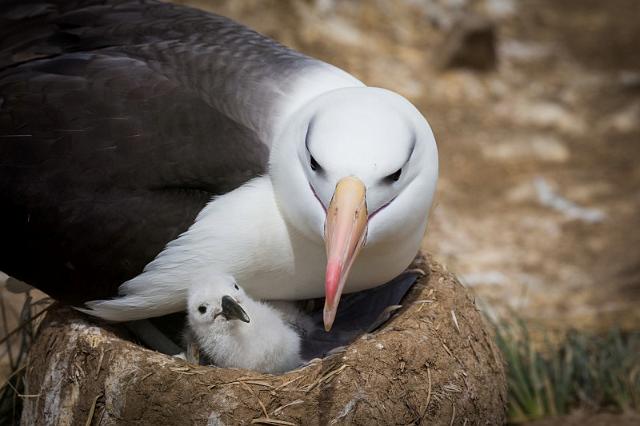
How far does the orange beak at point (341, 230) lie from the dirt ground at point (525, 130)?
344 centimetres

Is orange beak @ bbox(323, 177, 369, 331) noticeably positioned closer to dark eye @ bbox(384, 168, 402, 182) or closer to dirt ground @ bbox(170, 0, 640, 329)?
dark eye @ bbox(384, 168, 402, 182)

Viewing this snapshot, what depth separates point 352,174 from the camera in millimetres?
3242

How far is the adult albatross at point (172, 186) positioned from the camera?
359 centimetres

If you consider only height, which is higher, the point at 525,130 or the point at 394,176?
the point at 394,176

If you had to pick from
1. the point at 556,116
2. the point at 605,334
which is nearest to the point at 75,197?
the point at 605,334

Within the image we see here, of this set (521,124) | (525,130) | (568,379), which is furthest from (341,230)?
(521,124)

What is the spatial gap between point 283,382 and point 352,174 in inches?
33.4

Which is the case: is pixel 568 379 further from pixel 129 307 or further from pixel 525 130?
pixel 525 130

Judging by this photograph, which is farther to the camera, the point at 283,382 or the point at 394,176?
the point at 283,382

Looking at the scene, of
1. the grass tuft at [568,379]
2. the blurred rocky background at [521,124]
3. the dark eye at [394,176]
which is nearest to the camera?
the dark eye at [394,176]

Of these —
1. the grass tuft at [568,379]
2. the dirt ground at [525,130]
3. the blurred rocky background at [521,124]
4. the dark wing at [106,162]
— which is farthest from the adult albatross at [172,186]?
the dirt ground at [525,130]

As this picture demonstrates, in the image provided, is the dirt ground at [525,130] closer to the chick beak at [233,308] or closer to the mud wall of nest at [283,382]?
the mud wall of nest at [283,382]

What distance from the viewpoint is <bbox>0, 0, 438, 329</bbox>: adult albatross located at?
11.8ft

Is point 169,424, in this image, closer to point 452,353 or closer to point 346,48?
point 452,353
